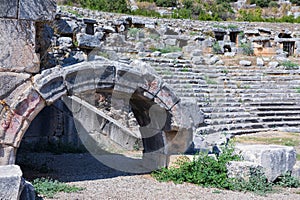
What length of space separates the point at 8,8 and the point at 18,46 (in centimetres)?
55

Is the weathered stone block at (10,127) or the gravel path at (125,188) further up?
the weathered stone block at (10,127)

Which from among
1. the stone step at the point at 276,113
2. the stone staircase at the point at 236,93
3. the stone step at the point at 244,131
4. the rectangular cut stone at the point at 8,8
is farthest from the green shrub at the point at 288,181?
the stone step at the point at 276,113

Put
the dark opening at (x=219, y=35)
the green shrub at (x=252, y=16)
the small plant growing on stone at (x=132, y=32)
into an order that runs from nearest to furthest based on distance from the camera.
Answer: the small plant growing on stone at (x=132, y=32) → the dark opening at (x=219, y=35) → the green shrub at (x=252, y=16)

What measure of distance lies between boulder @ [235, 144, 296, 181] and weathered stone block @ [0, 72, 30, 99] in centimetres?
391

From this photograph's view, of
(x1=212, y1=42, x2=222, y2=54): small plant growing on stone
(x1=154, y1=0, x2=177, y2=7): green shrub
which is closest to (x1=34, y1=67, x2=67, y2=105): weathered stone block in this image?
(x1=212, y1=42, x2=222, y2=54): small plant growing on stone

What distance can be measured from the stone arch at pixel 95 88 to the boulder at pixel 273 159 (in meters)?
1.14

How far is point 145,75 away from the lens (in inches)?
273

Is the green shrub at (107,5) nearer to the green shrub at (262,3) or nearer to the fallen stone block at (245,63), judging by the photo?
the fallen stone block at (245,63)

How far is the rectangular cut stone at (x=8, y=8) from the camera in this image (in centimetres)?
618

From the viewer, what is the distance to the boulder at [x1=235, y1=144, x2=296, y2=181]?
7125 mm

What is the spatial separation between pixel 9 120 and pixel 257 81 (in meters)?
14.1

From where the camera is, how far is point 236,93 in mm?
17000

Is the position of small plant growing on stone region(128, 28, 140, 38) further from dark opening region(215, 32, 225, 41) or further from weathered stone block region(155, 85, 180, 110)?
weathered stone block region(155, 85, 180, 110)

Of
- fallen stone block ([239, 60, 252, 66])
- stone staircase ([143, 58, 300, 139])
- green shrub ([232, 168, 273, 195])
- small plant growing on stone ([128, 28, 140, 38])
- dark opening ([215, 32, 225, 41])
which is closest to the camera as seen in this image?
green shrub ([232, 168, 273, 195])
